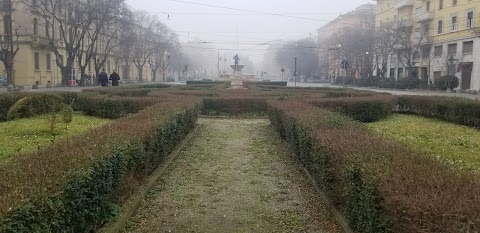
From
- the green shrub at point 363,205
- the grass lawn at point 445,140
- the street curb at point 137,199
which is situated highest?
the green shrub at point 363,205

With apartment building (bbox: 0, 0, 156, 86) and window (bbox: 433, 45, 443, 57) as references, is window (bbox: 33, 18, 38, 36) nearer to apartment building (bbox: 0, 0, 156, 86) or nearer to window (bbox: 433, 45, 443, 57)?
apartment building (bbox: 0, 0, 156, 86)

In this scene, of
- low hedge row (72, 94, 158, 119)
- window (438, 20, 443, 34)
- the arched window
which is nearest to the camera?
low hedge row (72, 94, 158, 119)

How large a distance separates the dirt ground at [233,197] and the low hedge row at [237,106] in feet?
23.2

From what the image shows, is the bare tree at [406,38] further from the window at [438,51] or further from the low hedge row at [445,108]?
the low hedge row at [445,108]

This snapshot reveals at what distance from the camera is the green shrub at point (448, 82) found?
39.5 m

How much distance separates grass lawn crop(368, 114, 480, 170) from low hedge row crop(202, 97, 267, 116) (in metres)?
5.77

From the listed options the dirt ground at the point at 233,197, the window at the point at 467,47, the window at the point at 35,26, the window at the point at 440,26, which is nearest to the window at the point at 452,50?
the window at the point at 467,47

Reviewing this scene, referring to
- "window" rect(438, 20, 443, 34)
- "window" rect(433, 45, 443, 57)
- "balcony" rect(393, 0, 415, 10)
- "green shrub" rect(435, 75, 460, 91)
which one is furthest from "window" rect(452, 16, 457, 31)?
"balcony" rect(393, 0, 415, 10)

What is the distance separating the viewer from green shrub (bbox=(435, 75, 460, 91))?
130 ft

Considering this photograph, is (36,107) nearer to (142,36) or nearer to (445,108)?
(445,108)

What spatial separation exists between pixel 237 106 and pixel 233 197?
11.0m

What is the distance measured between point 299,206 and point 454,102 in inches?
404

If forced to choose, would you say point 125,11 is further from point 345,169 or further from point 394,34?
point 345,169

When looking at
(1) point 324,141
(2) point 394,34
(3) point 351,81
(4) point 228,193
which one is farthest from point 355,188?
(3) point 351,81
